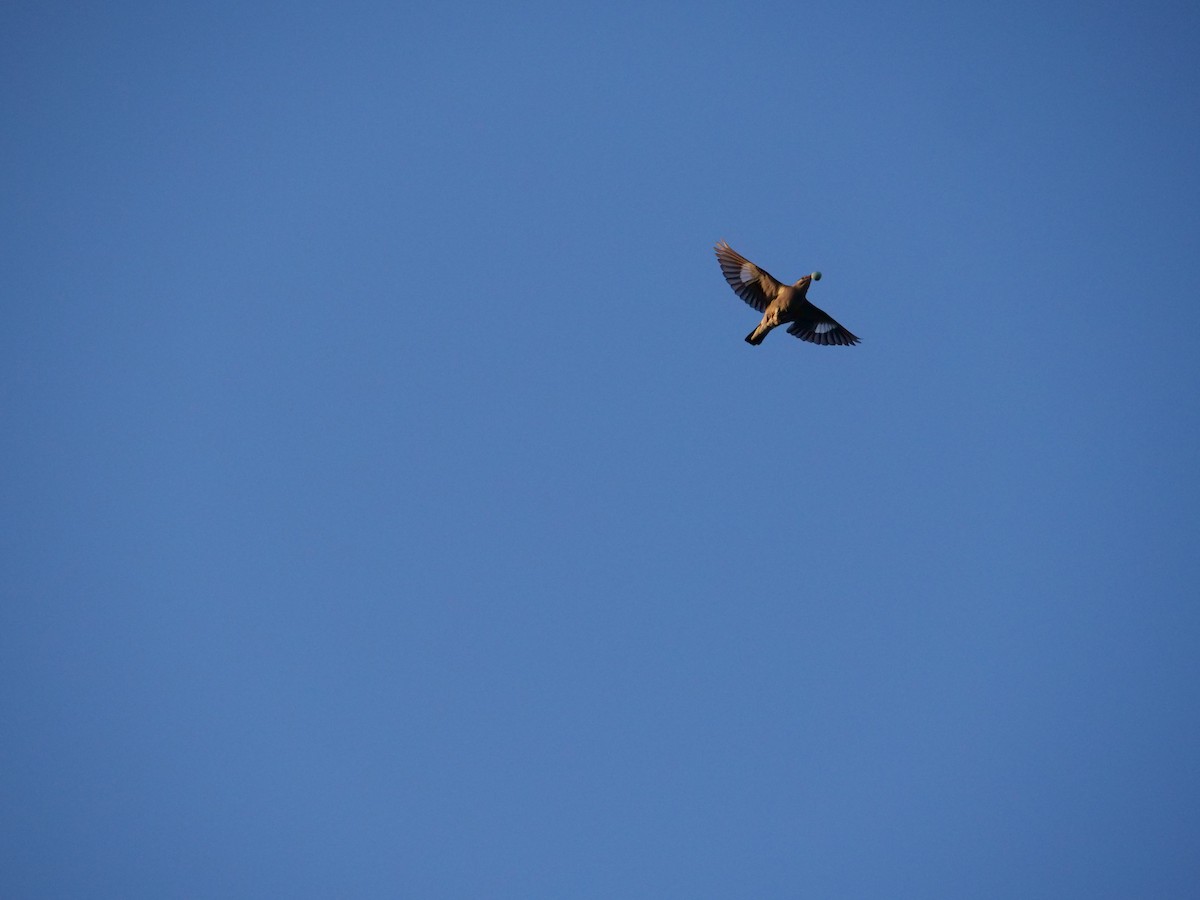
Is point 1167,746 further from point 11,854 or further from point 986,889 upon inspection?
point 11,854

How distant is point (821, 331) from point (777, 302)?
82.3 inches

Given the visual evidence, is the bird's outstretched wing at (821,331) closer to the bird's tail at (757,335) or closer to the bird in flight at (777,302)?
the bird in flight at (777,302)

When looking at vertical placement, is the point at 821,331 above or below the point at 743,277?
below

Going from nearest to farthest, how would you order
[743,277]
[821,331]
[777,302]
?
[777,302] → [743,277] → [821,331]

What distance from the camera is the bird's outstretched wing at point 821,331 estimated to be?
71.4ft

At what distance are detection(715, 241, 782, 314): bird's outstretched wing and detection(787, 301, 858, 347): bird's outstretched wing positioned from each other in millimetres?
1199

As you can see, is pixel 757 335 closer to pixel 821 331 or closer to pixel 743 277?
pixel 743 277

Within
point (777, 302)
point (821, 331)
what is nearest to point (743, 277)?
point (777, 302)

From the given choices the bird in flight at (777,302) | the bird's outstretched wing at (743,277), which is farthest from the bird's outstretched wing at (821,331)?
the bird's outstretched wing at (743,277)

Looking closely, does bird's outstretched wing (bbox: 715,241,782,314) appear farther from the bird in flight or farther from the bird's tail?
the bird's tail

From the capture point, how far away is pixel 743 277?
21.0 meters

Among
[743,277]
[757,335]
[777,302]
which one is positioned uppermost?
[743,277]

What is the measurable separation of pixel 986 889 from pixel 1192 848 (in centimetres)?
2143

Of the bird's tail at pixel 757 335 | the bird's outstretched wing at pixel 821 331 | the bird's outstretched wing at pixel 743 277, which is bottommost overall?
the bird's tail at pixel 757 335
